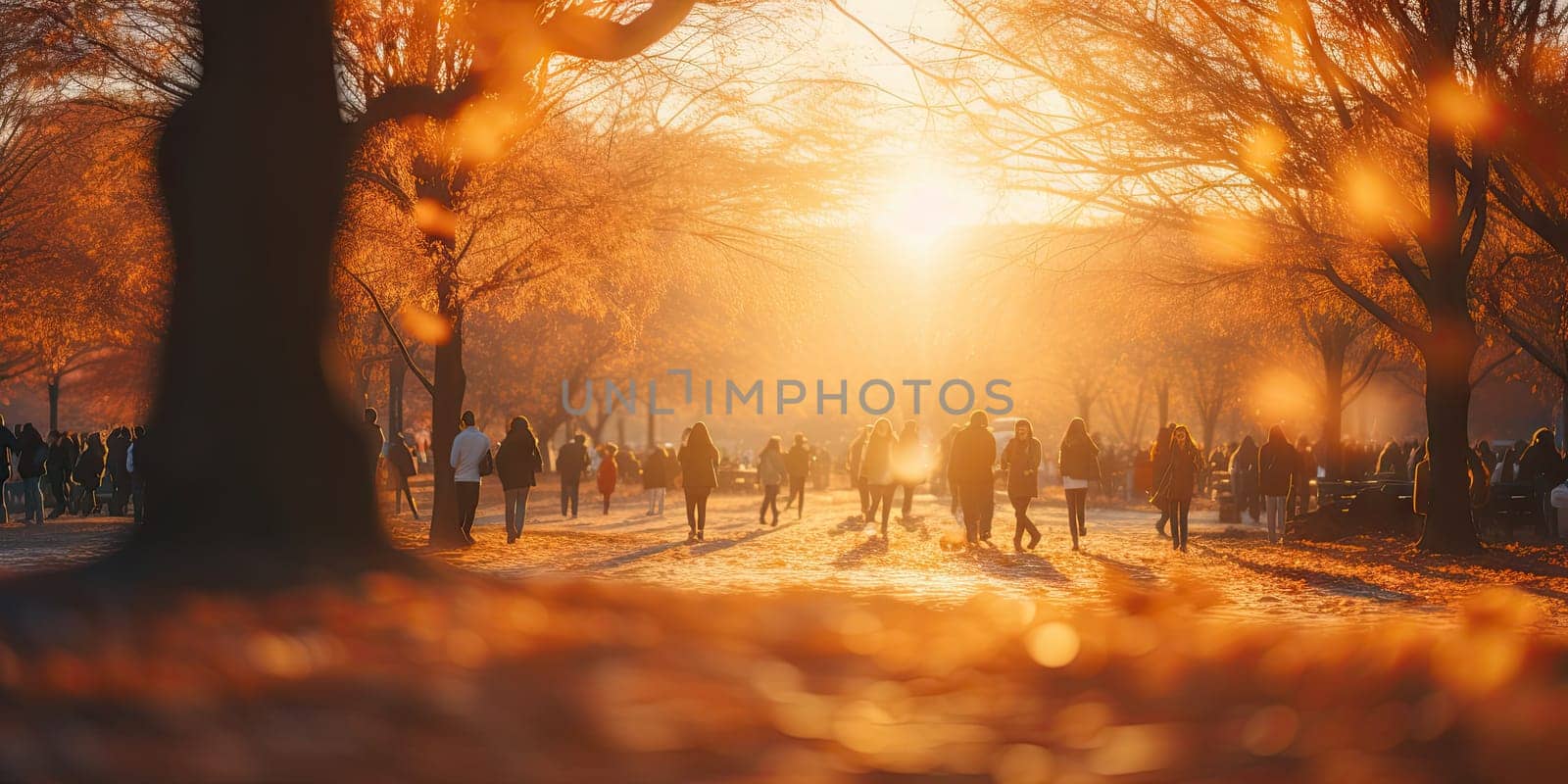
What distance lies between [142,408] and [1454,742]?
37.1 meters

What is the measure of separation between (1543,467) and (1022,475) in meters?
7.75

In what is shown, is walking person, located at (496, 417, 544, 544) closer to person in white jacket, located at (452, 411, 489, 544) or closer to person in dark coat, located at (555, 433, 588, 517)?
person in white jacket, located at (452, 411, 489, 544)

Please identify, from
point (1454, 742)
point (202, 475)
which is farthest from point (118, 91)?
point (1454, 742)

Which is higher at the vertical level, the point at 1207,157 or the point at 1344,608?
the point at 1207,157

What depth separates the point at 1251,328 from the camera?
123 ft

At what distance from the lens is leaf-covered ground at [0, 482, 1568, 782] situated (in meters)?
4.74

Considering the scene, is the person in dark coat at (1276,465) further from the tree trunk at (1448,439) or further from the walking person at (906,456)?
the walking person at (906,456)

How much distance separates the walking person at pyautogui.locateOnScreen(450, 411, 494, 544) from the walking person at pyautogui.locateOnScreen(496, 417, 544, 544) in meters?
0.90

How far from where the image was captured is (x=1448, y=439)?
1917 cm

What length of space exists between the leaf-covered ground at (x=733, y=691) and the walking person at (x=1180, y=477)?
31.3 ft

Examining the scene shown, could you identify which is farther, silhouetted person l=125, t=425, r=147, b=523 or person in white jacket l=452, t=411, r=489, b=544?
silhouetted person l=125, t=425, r=147, b=523

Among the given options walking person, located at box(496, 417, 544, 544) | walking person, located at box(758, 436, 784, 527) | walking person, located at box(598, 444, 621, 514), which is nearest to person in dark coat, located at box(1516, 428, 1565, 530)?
walking person, located at box(758, 436, 784, 527)

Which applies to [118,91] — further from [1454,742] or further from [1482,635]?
[1454,742]

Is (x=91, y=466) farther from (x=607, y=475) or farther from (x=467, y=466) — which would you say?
(x=467, y=466)
